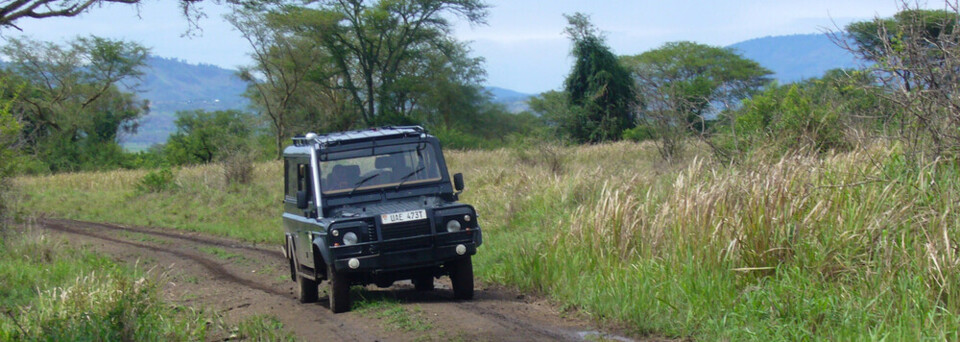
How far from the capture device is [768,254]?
7.46m

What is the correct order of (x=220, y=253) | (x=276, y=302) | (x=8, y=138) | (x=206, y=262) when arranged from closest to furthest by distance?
(x=276, y=302), (x=8, y=138), (x=206, y=262), (x=220, y=253)

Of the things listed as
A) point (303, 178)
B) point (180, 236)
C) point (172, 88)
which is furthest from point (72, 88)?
point (172, 88)

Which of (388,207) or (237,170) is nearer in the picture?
(388,207)

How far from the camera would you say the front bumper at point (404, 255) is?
834 centimetres

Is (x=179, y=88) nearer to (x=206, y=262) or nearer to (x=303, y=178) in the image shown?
(x=206, y=262)

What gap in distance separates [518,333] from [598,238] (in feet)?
8.51

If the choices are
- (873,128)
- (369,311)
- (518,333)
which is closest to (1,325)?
(369,311)

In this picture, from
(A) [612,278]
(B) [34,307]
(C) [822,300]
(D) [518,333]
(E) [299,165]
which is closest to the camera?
(C) [822,300]

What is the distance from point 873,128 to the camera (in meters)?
10.1

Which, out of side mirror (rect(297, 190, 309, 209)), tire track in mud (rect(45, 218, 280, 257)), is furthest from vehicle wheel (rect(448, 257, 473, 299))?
tire track in mud (rect(45, 218, 280, 257))

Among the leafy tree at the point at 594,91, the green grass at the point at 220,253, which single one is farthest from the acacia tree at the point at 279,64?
the green grass at the point at 220,253

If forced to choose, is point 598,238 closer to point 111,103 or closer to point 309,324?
point 309,324

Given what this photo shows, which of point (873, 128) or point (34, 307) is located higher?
point (873, 128)

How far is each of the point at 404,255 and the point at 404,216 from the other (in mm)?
394
